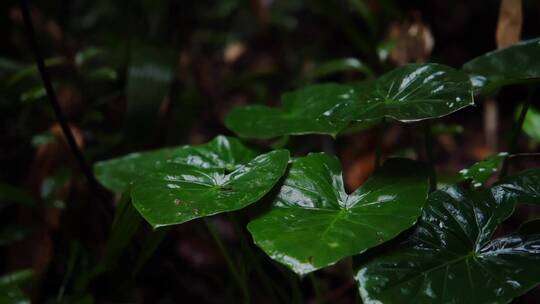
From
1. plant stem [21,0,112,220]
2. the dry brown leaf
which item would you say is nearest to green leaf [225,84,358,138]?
plant stem [21,0,112,220]

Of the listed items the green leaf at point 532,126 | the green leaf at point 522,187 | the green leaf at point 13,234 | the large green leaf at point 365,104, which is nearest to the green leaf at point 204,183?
the large green leaf at point 365,104

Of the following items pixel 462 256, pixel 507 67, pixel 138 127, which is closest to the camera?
pixel 462 256

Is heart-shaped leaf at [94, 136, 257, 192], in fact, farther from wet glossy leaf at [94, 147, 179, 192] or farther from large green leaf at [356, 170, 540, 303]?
large green leaf at [356, 170, 540, 303]

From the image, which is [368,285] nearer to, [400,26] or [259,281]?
[259,281]

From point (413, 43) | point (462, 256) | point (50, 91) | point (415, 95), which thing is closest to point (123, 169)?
point (50, 91)

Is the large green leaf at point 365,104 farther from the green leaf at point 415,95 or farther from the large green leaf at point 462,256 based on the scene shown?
the large green leaf at point 462,256

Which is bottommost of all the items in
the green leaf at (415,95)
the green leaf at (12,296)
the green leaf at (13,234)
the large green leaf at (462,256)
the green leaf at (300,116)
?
the green leaf at (13,234)

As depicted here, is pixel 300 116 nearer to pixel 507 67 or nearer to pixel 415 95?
pixel 415 95
